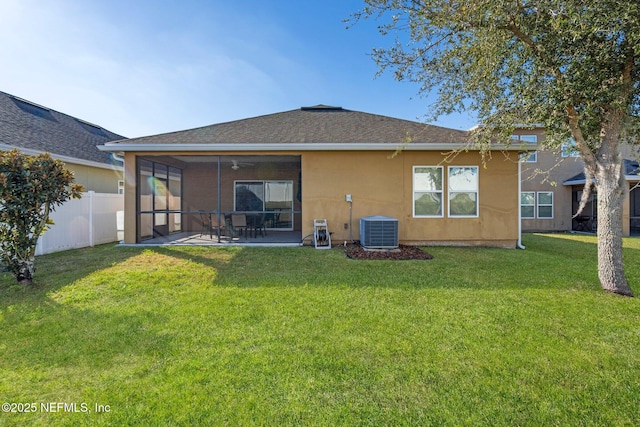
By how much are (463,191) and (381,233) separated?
2.87m

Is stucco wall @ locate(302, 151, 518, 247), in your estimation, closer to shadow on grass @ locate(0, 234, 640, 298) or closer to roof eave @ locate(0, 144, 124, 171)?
shadow on grass @ locate(0, 234, 640, 298)

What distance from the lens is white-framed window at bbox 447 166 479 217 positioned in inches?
311

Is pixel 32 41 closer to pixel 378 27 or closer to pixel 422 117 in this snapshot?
pixel 378 27

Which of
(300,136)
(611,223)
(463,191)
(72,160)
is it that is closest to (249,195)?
(300,136)

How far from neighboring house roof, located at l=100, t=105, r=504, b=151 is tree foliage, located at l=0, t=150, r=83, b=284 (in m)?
3.25

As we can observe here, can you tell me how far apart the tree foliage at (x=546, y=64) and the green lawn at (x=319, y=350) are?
192cm

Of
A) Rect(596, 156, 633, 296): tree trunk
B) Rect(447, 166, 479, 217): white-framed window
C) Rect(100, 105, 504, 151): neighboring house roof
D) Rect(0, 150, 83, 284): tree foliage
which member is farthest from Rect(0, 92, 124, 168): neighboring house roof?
Rect(596, 156, 633, 296): tree trunk

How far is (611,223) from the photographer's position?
13.8 ft

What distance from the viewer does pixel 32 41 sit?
25.6 ft

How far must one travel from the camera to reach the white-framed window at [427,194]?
7934 millimetres

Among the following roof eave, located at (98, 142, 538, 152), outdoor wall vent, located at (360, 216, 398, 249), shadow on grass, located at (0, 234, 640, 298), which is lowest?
shadow on grass, located at (0, 234, 640, 298)

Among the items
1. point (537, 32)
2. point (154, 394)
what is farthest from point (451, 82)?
point (154, 394)

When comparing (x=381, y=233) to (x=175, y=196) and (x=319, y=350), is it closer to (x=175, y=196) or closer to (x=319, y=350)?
(x=319, y=350)

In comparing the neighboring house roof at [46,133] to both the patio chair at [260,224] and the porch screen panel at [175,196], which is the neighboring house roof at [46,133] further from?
the patio chair at [260,224]
